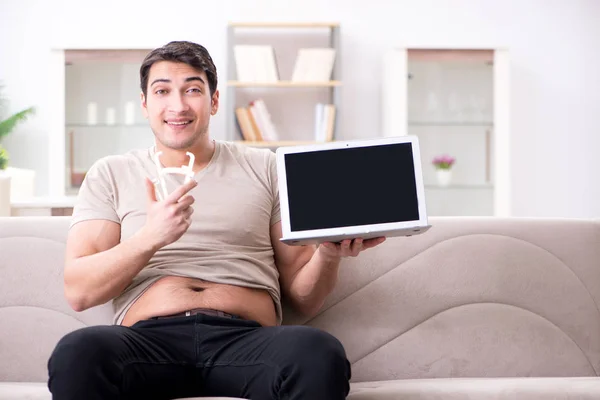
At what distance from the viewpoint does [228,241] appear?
196cm

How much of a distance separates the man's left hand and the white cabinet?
364 cm

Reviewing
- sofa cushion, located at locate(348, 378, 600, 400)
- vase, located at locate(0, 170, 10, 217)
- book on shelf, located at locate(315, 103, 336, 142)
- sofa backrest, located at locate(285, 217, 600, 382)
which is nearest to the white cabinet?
book on shelf, located at locate(315, 103, 336, 142)

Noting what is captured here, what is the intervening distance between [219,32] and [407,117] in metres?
1.38

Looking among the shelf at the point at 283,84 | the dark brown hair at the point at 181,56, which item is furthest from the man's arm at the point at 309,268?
the shelf at the point at 283,84

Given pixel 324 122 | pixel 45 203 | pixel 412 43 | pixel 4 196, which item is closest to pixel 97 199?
pixel 4 196

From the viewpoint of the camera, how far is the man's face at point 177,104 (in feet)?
6.66

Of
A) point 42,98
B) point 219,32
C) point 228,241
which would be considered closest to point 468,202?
point 219,32

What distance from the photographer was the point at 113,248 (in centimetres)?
181

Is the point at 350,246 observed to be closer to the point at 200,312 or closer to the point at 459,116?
the point at 200,312

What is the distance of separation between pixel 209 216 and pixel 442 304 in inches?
24.6

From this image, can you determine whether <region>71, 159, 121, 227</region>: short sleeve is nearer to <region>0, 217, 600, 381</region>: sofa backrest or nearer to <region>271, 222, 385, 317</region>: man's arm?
<region>0, 217, 600, 381</region>: sofa backrest

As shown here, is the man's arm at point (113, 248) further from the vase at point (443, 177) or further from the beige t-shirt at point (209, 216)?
the vase at point (443, 177)

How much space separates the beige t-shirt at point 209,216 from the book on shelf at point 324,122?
10.9ft

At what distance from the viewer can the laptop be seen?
1702 millimetres
